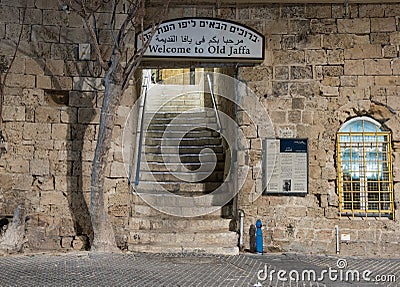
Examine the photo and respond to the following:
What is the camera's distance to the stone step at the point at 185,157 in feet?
27.2

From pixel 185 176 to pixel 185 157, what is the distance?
0.57 meters

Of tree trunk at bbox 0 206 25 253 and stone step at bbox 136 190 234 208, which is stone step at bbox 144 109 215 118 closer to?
stone step at bbox 136 190 234 208

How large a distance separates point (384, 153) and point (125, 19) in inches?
155

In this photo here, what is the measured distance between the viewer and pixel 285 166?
6773 millimetres

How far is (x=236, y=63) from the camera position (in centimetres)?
699

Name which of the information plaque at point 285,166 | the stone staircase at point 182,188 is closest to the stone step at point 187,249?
the stone staircase at point 182,188

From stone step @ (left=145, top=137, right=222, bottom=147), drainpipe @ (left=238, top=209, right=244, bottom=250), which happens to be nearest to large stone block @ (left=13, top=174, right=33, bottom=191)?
stone step @ (left=145, top=137, right=222, bottom=147)

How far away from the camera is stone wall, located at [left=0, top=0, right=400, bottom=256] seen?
652 cm

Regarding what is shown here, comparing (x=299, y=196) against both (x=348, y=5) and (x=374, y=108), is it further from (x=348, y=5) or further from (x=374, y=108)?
(x=348, y=5)

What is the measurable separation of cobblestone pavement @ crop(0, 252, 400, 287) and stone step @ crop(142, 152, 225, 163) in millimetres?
2322

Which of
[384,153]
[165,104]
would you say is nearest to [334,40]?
[384,153]

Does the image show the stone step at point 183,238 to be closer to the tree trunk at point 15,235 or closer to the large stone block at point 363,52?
the tree trunk at point 15,235

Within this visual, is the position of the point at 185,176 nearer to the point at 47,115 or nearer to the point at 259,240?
the point at 259,240

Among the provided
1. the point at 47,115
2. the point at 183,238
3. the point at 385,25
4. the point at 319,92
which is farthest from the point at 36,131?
the point at 385,25
